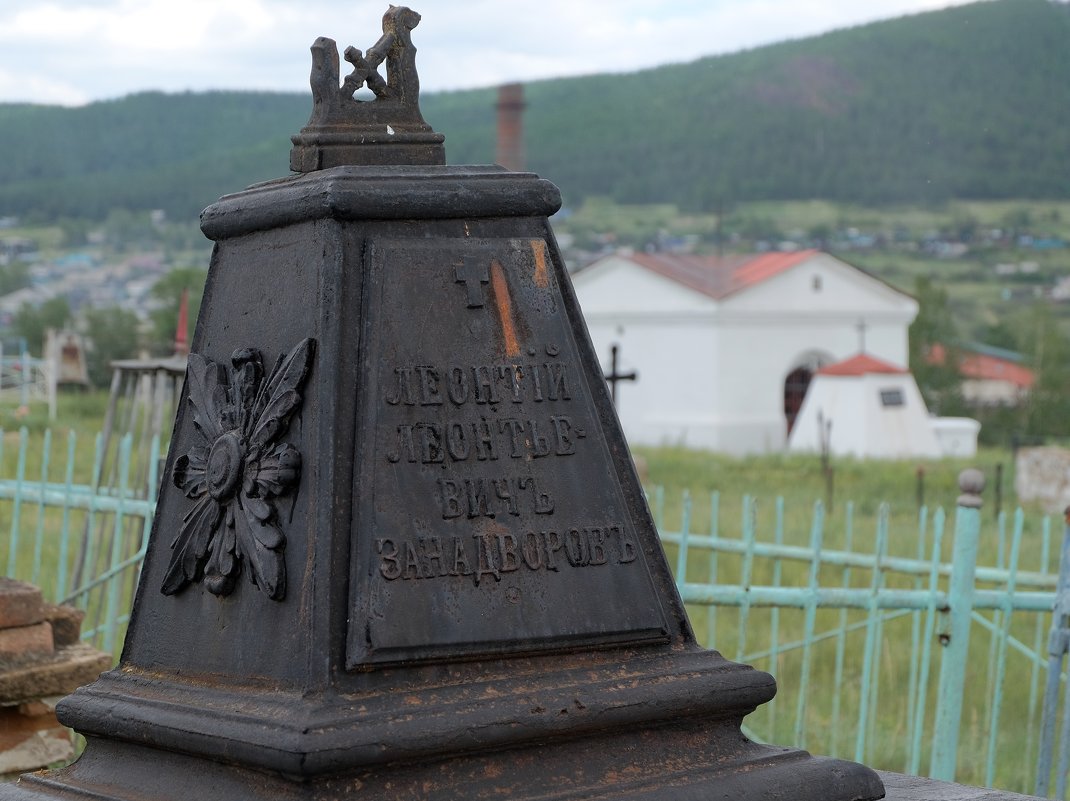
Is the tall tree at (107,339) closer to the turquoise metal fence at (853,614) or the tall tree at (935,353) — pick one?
the turquoise metal fence at (853,614)

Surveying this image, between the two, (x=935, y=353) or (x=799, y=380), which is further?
(x=935, y=353)

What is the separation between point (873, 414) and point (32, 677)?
90.9 ft

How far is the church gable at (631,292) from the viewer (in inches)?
1422

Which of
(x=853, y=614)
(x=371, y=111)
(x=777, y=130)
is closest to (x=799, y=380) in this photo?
(x=853, y=614)

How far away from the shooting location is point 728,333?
36.3 meters

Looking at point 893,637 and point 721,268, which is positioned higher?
point 721,268

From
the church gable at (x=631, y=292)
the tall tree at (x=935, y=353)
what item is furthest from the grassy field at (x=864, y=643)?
the tall tree at (x=935, y=353)

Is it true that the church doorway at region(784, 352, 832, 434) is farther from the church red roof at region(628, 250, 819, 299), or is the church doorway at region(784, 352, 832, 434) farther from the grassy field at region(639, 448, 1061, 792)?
the grassy field at region(639, 448, 1061, 792)

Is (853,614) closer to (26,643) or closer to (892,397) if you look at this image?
(26,643)

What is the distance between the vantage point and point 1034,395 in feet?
131

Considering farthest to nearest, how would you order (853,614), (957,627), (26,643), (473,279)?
(853,614)
(957,627)
(26,643)
(473,279)

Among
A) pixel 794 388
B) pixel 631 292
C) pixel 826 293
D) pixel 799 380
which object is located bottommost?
pixel 794 388

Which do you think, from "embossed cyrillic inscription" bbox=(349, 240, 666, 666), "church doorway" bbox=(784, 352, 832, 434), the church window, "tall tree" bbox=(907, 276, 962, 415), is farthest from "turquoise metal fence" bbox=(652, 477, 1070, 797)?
"tall tree" bbox=(907, 276, 962, 415)

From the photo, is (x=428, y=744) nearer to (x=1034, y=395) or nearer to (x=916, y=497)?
(x=916, y=497)
